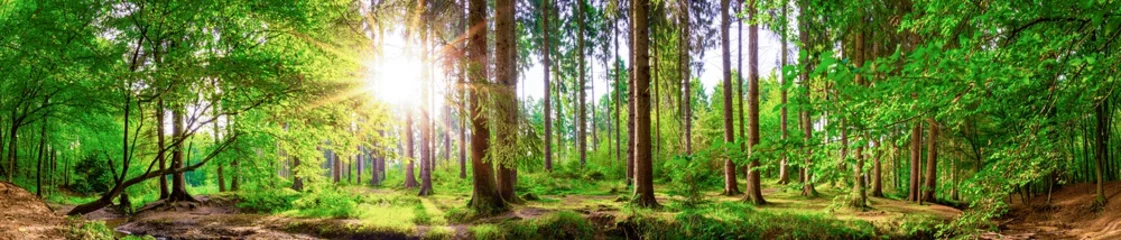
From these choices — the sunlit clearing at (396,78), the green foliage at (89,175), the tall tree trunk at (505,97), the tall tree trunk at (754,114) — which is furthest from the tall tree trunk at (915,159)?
the green foliage at (89,175)

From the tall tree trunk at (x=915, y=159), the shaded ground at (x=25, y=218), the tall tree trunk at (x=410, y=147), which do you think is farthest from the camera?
the tall tree trunk at (x=410, y=147)

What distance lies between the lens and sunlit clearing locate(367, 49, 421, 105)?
29.4 feet

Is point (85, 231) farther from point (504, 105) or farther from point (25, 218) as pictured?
point (504, 105)

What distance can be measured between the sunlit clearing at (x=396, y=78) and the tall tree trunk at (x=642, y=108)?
15.1 ft

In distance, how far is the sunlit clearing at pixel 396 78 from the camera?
8961mm

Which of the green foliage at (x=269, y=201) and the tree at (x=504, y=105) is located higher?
the tree at (x=504, y=105)

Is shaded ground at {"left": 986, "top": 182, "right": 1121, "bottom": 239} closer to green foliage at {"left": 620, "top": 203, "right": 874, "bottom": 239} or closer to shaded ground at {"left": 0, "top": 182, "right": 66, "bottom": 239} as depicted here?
green foliage at {"left": 620, "top": 203, "right": 874, "bottom": 239}

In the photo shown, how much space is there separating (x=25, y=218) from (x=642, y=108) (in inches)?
381

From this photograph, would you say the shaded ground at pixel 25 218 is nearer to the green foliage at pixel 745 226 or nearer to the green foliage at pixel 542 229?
the green foliage at pixel 542 229

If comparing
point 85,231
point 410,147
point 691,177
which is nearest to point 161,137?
point 85,231

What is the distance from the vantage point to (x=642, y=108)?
11.1 metres

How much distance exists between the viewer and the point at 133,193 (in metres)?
22.1

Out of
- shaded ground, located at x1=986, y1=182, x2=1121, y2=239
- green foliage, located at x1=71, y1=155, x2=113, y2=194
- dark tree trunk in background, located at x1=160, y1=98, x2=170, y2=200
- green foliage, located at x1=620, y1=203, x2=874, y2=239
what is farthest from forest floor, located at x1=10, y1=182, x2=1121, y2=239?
green foliage, located at x1=71, y1=155, x2=113, y2=194

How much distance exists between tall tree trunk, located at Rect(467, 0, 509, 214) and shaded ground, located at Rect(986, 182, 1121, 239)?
28.6ft
